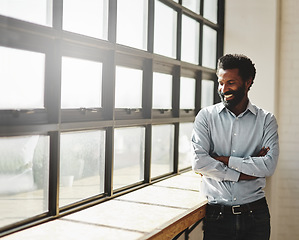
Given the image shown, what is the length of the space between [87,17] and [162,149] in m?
1.49

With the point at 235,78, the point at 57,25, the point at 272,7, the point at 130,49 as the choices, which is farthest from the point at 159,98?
the point at 272,7

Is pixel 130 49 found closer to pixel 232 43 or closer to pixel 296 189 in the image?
pixel 232 43

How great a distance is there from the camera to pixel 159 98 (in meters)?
3.56

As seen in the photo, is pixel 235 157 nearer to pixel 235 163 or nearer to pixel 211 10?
pixel 235 163

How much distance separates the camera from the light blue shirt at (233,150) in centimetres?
266

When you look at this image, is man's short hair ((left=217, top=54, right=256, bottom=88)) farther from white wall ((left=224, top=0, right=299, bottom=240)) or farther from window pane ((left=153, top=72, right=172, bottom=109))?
white wall ((left=224, top=0, right=299, bottom=240))

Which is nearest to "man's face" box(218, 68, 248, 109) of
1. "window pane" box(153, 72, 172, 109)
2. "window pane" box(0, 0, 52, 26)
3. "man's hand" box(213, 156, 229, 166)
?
"man's hand" box(213, 156, 229, 166)

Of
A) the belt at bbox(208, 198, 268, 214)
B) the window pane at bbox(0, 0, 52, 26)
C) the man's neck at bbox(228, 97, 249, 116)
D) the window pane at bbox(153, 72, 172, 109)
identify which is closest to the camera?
the window pane at bbox(0, 0, 52, 26)

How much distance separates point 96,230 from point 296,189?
Answer: 10.1ft

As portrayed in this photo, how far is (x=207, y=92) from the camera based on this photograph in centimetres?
465

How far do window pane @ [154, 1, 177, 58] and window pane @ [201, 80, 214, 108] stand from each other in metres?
0.85

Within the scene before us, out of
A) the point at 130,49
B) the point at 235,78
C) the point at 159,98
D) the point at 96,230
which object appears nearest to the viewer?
the point at 96,230

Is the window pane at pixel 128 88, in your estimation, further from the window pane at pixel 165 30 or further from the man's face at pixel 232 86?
the man's face at pixel 232 86

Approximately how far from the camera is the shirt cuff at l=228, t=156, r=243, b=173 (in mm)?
2646
